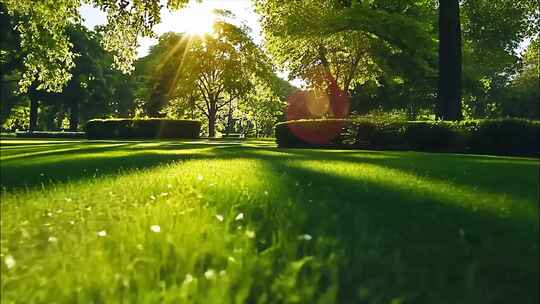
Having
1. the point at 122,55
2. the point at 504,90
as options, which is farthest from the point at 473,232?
the point at 504,90

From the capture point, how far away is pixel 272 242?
465cm

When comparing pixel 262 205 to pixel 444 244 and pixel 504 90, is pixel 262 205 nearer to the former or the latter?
pixel 444 244

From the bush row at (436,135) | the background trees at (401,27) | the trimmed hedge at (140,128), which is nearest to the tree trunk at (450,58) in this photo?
the background trees at (401,27)

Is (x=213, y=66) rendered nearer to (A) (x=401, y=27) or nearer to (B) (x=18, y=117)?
(A) (x=401, y=27)

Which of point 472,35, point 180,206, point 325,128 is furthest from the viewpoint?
point 472,35

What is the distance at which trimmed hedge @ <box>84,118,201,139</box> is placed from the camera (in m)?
41.1

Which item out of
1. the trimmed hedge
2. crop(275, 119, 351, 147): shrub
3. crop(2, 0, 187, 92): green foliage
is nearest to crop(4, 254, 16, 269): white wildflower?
crop(275, 119, 351, 147): shrub

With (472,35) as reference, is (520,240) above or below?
below

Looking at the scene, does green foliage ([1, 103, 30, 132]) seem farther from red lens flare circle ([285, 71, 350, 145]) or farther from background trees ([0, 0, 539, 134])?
red lens flare circle ([285, 71, 350, 145])

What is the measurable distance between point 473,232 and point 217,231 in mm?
2365

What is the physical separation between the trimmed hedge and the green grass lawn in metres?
34.0

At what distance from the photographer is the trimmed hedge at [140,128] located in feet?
135

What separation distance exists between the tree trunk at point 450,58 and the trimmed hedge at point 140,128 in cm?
2526

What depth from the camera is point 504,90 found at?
7231cm
